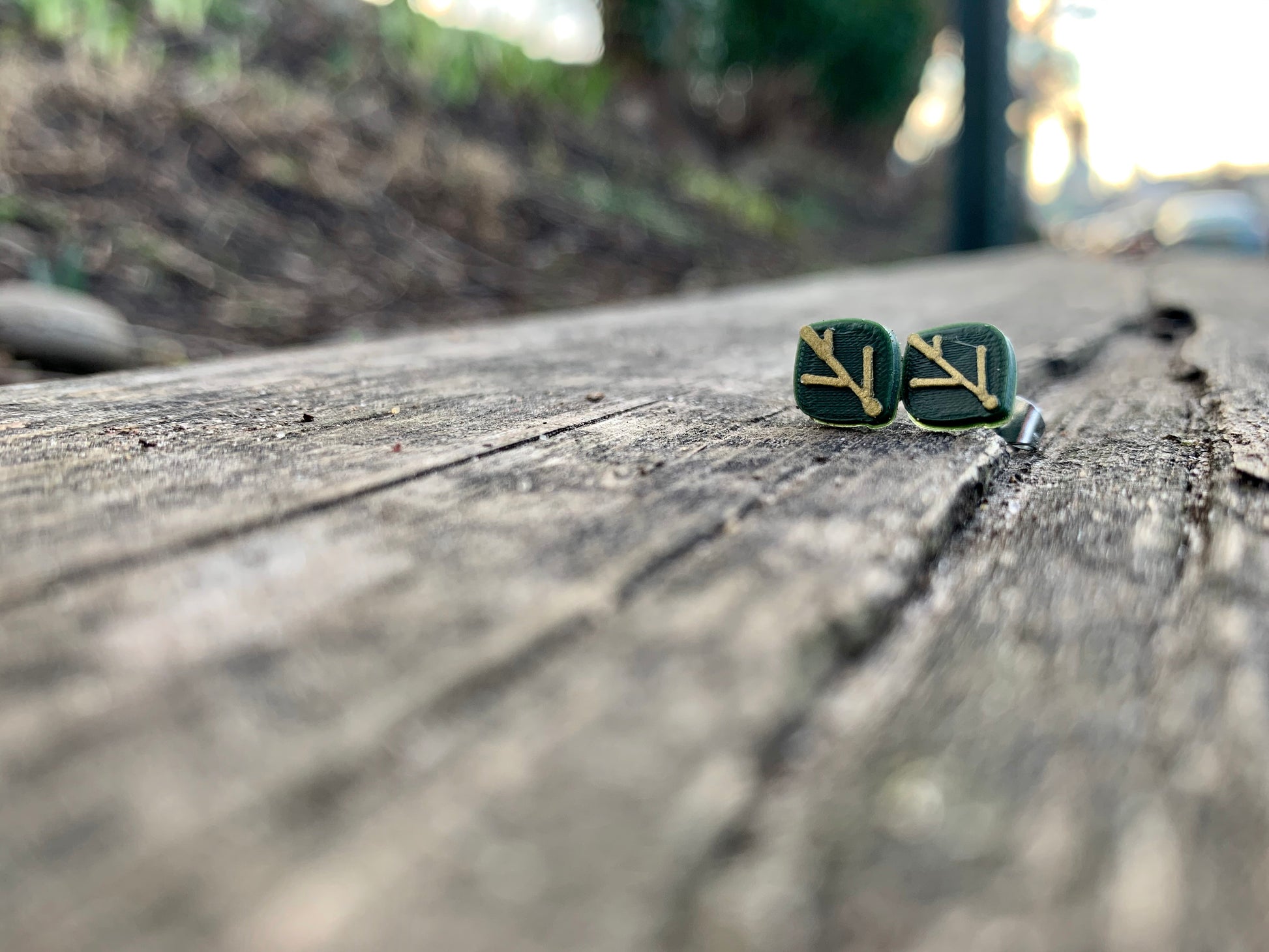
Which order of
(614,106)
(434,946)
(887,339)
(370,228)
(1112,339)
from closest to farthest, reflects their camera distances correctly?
(434,946) < (887,339) < (1112,339) < (370,228) < (614,106)

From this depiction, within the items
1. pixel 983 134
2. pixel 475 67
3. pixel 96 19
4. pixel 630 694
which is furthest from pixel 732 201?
pixel 630 694

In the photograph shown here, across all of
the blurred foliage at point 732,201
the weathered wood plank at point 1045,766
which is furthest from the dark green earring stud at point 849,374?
the blurred foliage at point 732,201

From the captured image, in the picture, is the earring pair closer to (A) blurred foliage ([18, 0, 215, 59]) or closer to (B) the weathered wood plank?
(B) the weathered wood plank

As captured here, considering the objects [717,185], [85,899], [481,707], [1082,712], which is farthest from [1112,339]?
[717,185]

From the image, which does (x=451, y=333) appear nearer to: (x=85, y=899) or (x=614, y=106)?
(x=85, y=899)

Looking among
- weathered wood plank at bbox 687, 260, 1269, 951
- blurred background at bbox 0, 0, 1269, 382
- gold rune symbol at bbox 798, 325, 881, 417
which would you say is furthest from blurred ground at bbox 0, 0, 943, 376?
weathered wood plank at bbox 687, 260, 1269, 951
